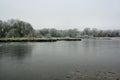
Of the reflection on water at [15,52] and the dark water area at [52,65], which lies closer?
the dark water area at [52,65]

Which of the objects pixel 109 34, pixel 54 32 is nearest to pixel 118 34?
pixel 109 34

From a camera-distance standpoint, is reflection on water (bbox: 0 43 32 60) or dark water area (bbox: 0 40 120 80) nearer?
dark water area (bbox: 0 40 120 80)

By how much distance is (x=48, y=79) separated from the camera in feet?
17.7

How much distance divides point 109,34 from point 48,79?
9518cm

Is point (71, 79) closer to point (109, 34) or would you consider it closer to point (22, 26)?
point (22, 26)

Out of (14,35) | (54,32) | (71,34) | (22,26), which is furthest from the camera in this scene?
(71,34)

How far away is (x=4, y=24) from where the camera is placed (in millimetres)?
54875

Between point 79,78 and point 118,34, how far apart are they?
9660 centimetres

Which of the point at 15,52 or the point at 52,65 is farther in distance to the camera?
the point at 15,52

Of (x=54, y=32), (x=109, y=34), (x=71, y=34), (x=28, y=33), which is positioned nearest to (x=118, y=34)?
(x=109, y=34)

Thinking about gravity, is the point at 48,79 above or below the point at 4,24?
below

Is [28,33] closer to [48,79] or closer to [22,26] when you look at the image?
[22,26]

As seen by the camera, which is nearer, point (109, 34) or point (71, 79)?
point (71, 79)

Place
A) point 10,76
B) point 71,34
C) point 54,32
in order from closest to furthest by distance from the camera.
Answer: point 10,76 → point 54,32 → point 71,34
